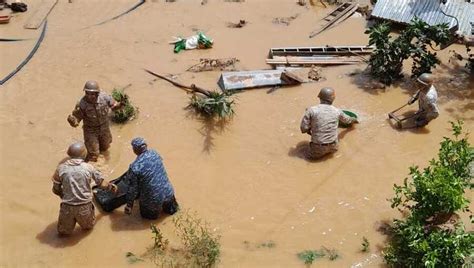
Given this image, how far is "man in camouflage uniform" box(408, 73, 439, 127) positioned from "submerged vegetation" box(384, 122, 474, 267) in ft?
6.64

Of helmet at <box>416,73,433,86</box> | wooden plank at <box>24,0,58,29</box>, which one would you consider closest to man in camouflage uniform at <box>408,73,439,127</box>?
helmet at <box>416,73,433,86</box>

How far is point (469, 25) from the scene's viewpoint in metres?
11.3

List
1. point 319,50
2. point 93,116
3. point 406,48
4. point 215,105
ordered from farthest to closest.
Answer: point 319,50 → point 406,48 → point 215,105 → point 93,116

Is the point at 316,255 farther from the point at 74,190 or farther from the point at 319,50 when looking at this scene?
the point at 319,50

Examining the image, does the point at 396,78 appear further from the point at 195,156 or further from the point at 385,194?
the point at 195,156

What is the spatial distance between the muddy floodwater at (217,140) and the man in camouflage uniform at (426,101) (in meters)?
0.24

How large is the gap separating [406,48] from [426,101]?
154 cm

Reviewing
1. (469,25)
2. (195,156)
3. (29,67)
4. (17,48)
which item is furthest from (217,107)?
(469,25)

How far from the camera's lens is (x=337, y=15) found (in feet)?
40.5

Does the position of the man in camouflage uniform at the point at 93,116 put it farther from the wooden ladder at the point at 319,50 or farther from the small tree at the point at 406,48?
the small tree at the point at 406,48

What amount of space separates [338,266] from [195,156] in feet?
9.60

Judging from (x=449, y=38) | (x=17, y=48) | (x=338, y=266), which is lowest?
(x=17, y=48)

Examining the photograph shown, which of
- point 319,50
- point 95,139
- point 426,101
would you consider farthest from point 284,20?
point 95,139

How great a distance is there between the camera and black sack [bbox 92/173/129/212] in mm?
7398
